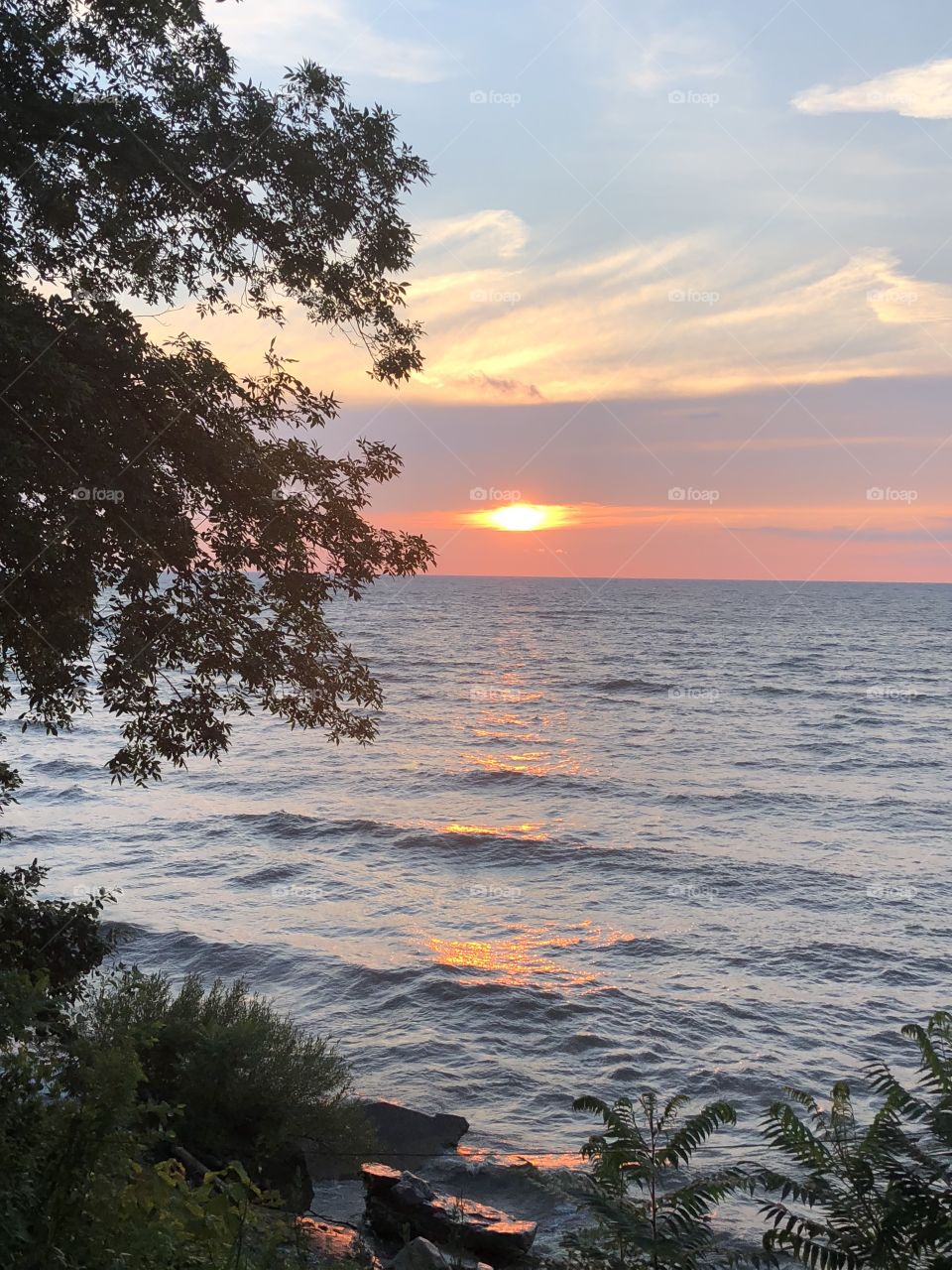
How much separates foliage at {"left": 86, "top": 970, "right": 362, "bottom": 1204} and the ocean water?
2524 mm

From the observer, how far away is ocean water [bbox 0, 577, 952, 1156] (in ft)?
48.5

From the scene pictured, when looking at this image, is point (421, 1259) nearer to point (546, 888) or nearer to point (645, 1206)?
point (645, 1206)

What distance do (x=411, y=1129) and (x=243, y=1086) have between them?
276 centimetres

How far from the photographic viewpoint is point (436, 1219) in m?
9.38

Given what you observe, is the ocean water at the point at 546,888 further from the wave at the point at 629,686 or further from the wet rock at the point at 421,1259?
the wave at the point at 629,686

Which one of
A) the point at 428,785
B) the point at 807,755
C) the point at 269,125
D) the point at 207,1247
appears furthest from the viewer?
the point at 807,755

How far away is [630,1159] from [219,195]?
9.90m

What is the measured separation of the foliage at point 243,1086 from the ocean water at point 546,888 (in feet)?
8.28

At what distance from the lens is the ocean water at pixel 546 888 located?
1479 centimetres

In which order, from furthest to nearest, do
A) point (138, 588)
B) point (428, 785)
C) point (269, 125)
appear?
1. point (428, 785)
2. point (269, 125)
3. point (138, 588)

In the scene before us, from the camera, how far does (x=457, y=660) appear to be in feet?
297

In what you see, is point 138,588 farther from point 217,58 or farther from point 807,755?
point 807,755

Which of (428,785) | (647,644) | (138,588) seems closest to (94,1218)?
(138,588)

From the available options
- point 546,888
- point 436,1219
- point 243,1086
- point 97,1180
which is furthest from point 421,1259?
point 546,888
